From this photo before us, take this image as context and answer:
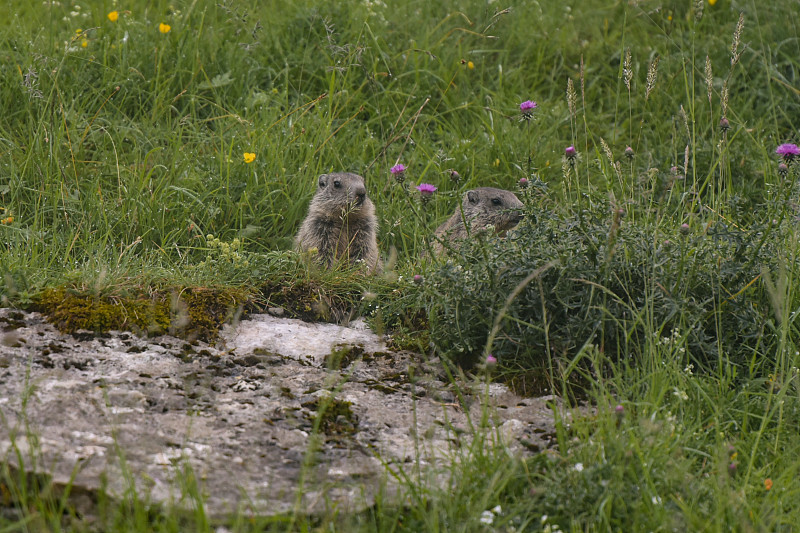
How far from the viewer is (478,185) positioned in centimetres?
708

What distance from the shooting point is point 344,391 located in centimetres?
375

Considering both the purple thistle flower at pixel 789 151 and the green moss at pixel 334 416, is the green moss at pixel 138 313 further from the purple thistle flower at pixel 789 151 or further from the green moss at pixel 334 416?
the purple thistle flower at pixel 789 151

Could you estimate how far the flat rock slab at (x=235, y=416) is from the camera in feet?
9.48

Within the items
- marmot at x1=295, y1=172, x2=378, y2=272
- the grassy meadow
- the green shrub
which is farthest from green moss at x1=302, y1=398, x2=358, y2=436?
marmot at x1=295, y1=172, x2=378, y2=272

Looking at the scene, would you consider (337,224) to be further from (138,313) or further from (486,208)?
(138,313)

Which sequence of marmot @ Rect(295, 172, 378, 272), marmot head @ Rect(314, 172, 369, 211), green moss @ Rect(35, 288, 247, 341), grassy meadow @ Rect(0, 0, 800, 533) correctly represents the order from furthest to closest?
marmot @ Rect(295, 172, 378, 272) → marmot head @ Rect(314, 172, 369, 211) → green moss @ Rect(35, 288, 247, 341) → grassy meadow @ Rect(0, 0, 800, 533)

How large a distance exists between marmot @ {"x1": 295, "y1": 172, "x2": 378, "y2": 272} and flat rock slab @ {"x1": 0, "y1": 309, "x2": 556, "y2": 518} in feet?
6.79

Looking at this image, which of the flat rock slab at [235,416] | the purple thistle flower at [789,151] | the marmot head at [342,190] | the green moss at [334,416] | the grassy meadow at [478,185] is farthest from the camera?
the marmot head at [342,190]

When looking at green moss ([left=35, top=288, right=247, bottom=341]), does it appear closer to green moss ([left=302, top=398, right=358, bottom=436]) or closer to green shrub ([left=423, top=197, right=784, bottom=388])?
green moss ([left=302, top=398, right=358, bottom=436])

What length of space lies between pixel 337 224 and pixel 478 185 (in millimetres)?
1260

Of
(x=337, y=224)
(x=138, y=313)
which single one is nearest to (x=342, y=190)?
(x=337, y=224)

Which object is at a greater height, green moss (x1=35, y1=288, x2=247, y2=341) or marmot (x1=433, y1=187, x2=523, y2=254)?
green moss (x1=35, y1=288, x2=247, y2=341)

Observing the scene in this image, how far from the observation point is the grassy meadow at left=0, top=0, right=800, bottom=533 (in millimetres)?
3061

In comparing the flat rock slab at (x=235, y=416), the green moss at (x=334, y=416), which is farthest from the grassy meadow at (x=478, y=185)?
the green moss at (x=334, y=416)
